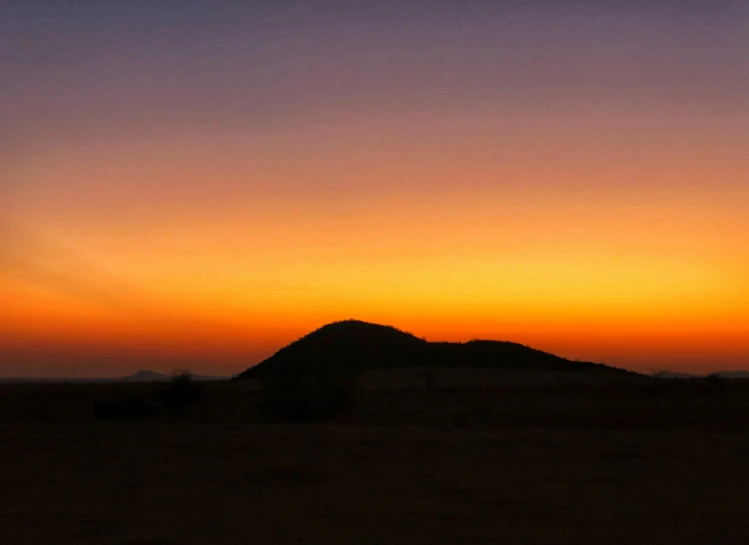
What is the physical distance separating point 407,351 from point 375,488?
112 meters

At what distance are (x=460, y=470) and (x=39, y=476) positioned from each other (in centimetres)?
768

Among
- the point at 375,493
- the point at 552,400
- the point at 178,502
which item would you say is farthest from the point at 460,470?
the point at 552,400

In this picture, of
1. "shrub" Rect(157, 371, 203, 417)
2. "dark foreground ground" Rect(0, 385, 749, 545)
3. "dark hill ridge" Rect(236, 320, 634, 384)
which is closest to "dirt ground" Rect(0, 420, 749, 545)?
"dark foreground ground" Rect(0, 385, 749, 545)

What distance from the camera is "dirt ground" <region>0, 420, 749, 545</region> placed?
1223 cm

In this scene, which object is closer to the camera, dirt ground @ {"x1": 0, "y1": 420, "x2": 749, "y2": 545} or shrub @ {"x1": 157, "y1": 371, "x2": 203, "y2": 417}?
dirt ground @ {"x1": 0, "y1": 420, "x2": 749, "y2": 545}

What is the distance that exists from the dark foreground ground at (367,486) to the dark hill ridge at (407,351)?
89347mm

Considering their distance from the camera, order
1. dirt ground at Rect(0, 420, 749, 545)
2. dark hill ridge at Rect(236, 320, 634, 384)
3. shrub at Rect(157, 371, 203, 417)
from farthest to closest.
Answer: dark hill ridge at Rect(236, 320, 634, 384), shrub at Rect(157, 371, 203, 417), dirt ground at Rect(0, 420, 749, 545)

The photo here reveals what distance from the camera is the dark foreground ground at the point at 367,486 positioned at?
483 inches

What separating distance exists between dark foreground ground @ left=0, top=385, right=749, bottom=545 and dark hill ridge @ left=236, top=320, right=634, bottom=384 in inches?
3518

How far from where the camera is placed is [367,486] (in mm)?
15383

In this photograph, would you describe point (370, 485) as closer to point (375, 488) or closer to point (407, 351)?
point (375, 488)

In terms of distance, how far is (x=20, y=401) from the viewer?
52.5 metres

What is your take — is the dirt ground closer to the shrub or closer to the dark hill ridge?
the shrub

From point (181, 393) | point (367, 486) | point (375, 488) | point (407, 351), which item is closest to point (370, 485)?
point (367, 486)
